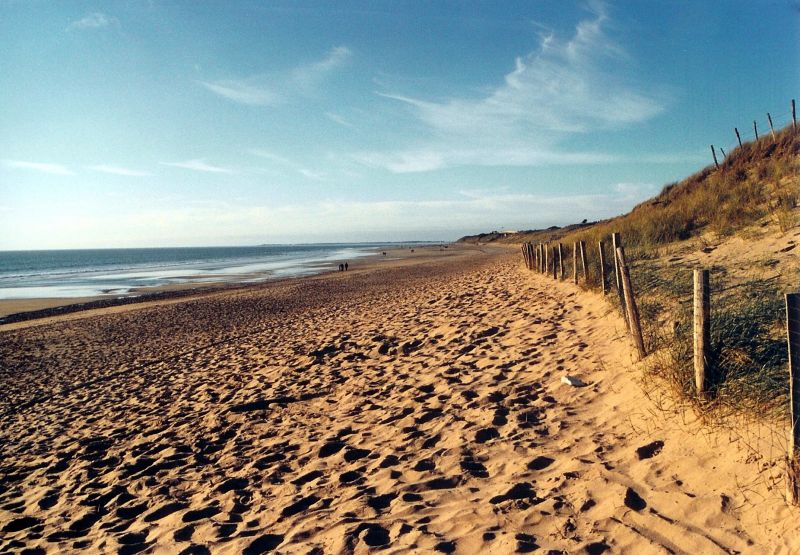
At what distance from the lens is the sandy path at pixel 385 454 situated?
3.42m

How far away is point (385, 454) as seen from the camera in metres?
4.91

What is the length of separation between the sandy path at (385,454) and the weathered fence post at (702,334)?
0.51 meters

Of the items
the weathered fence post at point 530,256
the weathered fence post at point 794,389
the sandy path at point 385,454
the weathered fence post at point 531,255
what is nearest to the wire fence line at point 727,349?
the weathered fence post at point 794,389

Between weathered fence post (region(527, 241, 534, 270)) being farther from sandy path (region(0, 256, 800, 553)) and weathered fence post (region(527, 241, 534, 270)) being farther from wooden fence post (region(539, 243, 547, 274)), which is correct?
sandy path (region(0, 256, 800, 553))

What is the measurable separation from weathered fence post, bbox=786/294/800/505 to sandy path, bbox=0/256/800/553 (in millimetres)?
201

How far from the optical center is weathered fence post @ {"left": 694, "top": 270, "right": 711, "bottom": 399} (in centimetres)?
434

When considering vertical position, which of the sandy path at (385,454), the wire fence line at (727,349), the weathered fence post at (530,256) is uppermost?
the weathered fence post at (530,256)

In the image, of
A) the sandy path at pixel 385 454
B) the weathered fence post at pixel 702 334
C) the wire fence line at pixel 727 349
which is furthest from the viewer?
the weathered fence post at pixel 702 334

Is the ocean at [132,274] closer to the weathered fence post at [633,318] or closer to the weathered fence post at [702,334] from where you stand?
the weathered fence post at [633,318]

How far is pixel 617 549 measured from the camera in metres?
3.06

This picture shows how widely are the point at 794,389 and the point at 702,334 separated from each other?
1248 millimetres

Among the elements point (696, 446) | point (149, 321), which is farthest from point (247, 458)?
point (149, 321)

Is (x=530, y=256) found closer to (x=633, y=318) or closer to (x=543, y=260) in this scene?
(x=543, y=260)

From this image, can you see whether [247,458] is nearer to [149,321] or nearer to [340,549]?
[340,549]
